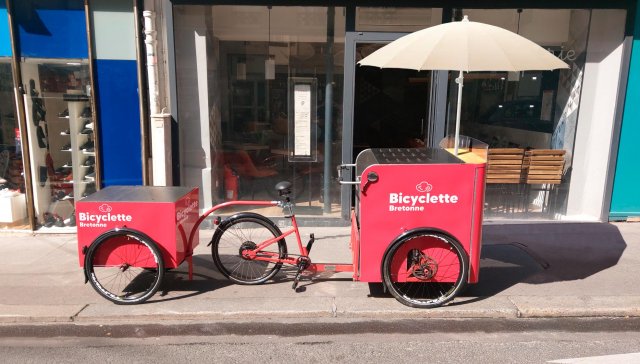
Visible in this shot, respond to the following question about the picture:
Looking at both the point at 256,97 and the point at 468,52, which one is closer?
the point at 468,52

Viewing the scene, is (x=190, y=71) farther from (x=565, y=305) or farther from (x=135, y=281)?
(x=565, y=305)

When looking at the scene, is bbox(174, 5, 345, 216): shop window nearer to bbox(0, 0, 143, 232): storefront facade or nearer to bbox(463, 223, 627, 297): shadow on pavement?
bbox(0, 0, 143, 232): storefront facade

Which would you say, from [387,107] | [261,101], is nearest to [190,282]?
[261,101]

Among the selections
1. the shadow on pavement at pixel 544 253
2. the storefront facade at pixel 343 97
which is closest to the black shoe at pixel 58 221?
the storefront facade at pixel 343 97

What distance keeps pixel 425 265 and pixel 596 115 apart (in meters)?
4.73

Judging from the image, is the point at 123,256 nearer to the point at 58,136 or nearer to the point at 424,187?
the point at 424,187

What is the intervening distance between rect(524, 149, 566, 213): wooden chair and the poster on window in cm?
336

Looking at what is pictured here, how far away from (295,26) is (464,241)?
4.36m

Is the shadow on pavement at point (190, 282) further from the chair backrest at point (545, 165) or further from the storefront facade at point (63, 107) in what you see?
the chair backrest at point (545, 165)

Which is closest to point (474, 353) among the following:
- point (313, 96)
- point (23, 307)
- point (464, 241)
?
point (464, 241)

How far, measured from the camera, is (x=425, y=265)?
468 cm

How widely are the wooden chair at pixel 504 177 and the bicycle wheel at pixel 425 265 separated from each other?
3.42 metres

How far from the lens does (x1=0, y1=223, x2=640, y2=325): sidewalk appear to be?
186 inches

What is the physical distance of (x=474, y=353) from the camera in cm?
405
